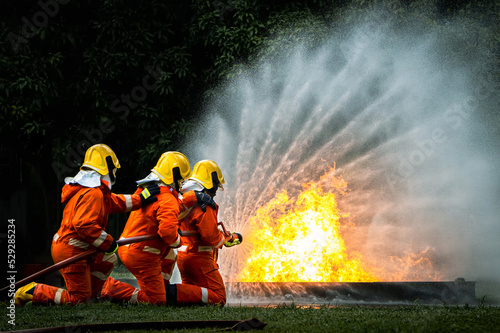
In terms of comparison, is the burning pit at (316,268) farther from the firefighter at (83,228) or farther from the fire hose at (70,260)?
the firefighter at (83,228)

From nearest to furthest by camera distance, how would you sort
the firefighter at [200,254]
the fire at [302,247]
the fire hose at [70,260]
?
the fire hose at [70,260]
the firefighter at [200,254]
the fire at [302,247]

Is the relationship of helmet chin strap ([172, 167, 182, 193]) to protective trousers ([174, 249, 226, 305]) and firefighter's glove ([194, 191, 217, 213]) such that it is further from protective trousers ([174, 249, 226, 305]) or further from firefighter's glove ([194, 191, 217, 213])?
protective trousers ([174, 249, 226, 305])

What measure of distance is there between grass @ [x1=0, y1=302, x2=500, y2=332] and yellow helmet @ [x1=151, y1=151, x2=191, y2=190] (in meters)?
1.74

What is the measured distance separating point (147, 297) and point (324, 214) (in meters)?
4.67

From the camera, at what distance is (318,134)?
1378 cm

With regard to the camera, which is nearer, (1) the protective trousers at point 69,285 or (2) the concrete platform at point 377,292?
(1) the protective trousers at point 69,285
